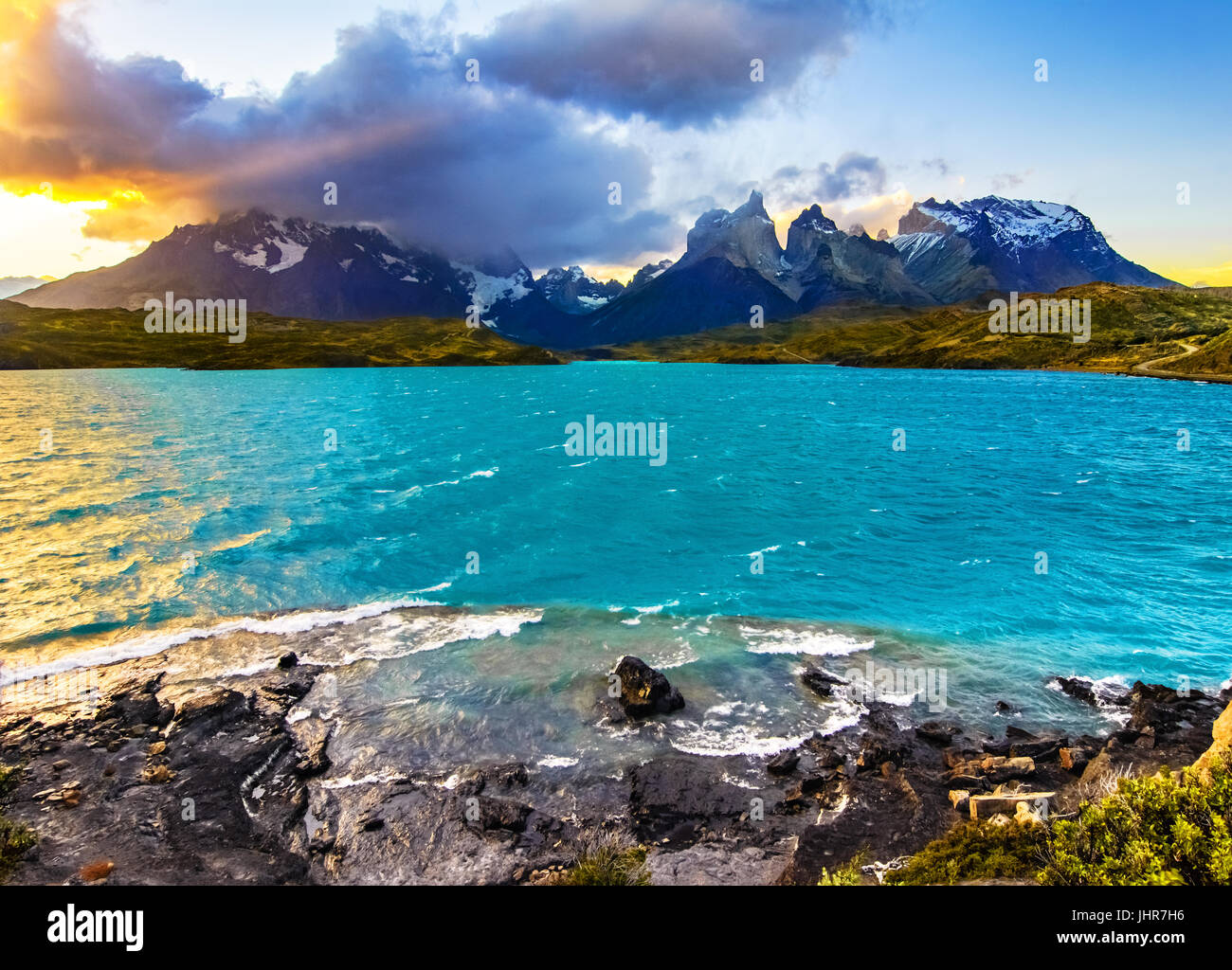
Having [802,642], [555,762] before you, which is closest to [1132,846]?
[555,762]

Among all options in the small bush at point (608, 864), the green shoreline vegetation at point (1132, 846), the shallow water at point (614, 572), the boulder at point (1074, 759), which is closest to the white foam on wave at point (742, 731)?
the shallow water at point (614, 572)

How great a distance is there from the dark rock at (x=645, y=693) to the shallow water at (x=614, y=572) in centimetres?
84

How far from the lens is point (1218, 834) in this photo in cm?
1091

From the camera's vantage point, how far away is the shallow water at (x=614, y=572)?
92.3 ft

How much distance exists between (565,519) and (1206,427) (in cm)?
12221

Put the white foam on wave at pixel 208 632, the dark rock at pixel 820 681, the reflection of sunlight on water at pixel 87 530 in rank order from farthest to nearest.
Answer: the reflection of sunlight on water at pixel 87 530 < the white foam on wave at pixel 208 632 < the dark rock at pixel 820 681

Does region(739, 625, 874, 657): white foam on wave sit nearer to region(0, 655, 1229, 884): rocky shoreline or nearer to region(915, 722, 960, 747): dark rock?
region(0, 655, 1229, 884): rocky shoreline

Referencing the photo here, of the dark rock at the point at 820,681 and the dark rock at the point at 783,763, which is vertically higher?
the dark rock at the point at 820,681

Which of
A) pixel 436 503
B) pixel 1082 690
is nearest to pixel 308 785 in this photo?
pixel 1082 690

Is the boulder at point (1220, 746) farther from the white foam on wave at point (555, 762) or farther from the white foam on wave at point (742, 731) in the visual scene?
the white foam on wave at point (555, 762)

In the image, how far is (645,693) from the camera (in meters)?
25.8

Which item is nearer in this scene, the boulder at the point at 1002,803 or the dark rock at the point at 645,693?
the boulder at the point at 1002,803

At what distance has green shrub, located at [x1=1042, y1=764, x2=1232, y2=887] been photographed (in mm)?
10562
